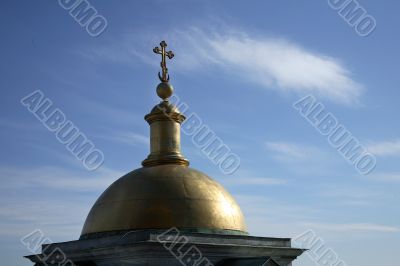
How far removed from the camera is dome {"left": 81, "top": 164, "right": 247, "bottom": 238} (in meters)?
15.7

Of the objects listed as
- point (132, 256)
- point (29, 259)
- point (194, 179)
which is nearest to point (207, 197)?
point (194, 179)

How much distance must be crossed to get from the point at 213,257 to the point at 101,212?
3.35 metres

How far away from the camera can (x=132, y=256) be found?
14.8 meters

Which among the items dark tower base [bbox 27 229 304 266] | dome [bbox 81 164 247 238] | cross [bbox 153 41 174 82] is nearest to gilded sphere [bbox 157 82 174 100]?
cross [bbox 153 41 174 82]

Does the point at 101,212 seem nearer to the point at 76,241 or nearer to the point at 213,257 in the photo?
the point at 76,241

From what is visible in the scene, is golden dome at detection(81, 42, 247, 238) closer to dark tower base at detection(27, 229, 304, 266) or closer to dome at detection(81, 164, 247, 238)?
dome at detection(81, 164, 247, 238)

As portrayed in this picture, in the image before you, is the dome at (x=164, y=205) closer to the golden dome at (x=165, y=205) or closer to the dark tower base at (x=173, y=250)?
the golden dome at (x=165, y=205)

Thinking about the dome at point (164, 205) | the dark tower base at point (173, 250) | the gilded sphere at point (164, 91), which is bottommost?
the dark tower base at point (173, 250)

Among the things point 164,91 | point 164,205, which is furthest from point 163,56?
point 164,205

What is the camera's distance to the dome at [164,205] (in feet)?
51.6

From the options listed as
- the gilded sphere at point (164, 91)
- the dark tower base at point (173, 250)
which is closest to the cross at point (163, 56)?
the gilded sphere at point (164, 91)

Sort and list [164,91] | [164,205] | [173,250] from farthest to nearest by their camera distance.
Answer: [164,91]
[164,205]
[173,250]

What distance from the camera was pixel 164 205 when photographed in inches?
625

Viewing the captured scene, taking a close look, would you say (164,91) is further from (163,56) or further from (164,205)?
(164,205)
